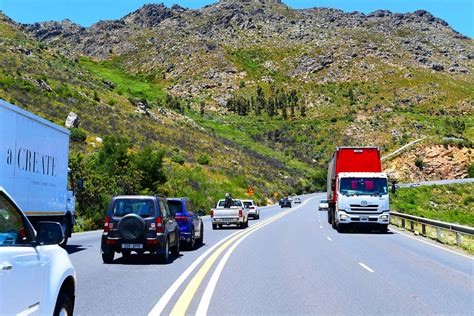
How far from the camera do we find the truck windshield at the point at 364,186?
84.1 ft

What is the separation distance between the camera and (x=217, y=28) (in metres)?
180

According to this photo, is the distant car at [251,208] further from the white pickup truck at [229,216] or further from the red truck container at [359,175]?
the white pickup truck at [229,216]

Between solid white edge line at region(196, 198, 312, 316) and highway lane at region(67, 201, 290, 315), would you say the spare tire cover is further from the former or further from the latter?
solid white edge line at region(196, 198, 312, 316)

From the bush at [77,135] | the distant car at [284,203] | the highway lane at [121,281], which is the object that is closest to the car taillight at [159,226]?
the highway lane at [121,281]

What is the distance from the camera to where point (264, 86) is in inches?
5463

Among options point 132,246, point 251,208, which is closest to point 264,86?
point 251,208

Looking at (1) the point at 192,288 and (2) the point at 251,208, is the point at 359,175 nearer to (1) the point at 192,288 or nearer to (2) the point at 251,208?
(2) the point at 251,208

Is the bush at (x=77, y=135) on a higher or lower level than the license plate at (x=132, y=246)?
higher

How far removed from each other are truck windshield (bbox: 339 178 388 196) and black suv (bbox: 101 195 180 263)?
44.6 ft

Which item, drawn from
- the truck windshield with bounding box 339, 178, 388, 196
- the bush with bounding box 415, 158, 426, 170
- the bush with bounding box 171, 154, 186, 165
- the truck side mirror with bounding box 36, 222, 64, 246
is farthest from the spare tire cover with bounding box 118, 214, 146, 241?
the bush with bounding box 415, 158, 426, 170

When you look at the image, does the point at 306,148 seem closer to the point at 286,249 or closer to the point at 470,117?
the point at 470,117

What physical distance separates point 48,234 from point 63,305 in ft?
3.23

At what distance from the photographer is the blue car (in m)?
18.0

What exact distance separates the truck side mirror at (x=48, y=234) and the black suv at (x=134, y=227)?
8.57 meters
